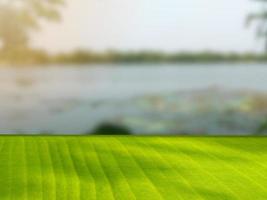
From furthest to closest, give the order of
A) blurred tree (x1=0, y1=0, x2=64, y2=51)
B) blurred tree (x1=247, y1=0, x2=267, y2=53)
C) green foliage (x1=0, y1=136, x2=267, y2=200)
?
blurred tree (x1=247, y1=0, x2=267, y2=53) → blurred tree (x1=0, y1=0, x2=64, y2=51) → green foliage (x1=0, y1=136, x2=267, y2=200)

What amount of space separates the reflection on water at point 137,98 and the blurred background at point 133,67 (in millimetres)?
11

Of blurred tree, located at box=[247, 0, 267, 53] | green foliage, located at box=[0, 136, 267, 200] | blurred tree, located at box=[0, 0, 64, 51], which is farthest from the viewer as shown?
blurred tree, located at box=[247, 0, 267, 53]

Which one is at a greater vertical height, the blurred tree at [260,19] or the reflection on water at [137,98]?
the blurred tree at [260,19]

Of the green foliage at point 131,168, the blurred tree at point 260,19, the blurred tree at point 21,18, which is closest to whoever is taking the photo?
the green foliage at point 131,168

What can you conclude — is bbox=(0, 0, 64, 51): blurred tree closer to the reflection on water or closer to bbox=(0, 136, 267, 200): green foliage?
the reflection on water

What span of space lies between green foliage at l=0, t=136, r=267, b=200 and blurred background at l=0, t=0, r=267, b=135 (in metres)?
0.39

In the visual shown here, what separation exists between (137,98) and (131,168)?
2.41m

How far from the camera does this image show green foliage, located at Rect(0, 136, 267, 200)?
4656mm

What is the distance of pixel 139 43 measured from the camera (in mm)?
7984

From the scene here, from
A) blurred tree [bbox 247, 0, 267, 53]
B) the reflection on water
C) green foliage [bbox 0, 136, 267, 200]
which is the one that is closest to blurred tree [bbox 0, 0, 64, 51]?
the reflection on water

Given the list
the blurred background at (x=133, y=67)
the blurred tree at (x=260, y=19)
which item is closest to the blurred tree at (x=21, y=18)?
the blurred background at (x=133, y=67)

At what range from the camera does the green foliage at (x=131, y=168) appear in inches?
183

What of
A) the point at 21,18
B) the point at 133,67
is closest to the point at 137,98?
the point at 133,67

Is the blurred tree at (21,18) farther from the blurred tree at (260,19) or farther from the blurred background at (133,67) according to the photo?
the blurred tree at (260,19)
